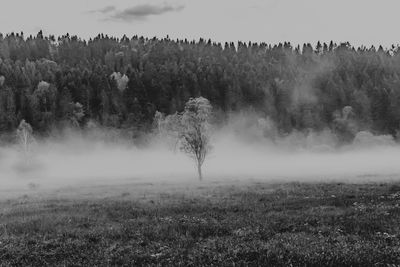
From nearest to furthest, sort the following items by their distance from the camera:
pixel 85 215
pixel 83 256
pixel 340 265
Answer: pixel 340 265, pixel 83 256, pixel 85 215

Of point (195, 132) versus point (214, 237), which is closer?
point (214, 237)

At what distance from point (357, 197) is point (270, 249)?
16454 millimetres

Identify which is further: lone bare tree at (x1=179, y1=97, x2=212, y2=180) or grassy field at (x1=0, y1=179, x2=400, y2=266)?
lone bare tree at (x1=179, y1=97, x2=212, y2=180)

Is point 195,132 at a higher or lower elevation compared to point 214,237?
higher

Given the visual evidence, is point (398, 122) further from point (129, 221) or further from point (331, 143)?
point (129, 221)

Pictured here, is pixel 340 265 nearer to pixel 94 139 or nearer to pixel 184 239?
pixel 184 239

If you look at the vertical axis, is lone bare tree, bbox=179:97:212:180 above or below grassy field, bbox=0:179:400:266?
above

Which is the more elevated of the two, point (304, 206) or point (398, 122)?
point (398, 122)

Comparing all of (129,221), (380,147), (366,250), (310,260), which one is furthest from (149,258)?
(380,147)

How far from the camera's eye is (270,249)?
1317cm

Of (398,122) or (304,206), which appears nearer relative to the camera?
(304,206)

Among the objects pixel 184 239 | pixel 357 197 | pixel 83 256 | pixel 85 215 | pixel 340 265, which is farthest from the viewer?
pixel 357 197

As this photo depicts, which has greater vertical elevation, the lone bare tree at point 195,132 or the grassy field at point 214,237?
the lone bare tree at point 195,132

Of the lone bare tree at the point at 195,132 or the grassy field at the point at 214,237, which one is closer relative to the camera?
the grassy field at the point at 214,237
